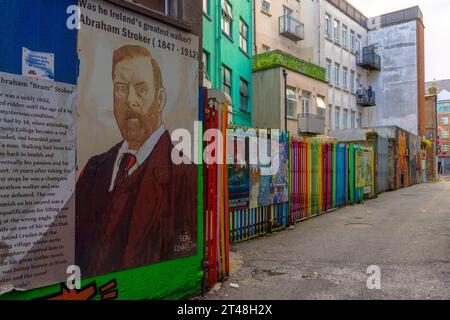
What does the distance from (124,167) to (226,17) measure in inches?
669

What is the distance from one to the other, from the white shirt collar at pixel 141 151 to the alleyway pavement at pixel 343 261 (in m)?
2.03

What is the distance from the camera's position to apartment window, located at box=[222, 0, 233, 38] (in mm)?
19109

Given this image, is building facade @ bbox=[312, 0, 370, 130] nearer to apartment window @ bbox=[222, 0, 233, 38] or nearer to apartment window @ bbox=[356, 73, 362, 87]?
apartment window @ bbox=[356, 73, 362, 87]

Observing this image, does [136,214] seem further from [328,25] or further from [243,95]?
[328,25]

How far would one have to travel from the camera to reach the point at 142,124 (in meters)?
4.34

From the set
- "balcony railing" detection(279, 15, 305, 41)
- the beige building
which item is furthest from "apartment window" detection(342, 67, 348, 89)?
"balcony railing" detection(279, 15, 305, 41)

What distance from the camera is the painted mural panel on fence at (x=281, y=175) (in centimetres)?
961

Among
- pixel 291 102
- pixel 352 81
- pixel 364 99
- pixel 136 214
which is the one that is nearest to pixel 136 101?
pixel 136 214

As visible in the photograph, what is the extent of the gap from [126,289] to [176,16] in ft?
10.9

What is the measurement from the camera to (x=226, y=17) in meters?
19.6

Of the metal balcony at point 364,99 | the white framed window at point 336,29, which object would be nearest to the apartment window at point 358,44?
the metal balcony at point 364,99

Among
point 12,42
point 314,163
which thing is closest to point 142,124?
point 12,42

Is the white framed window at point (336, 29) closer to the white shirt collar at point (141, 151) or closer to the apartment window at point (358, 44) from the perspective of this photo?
the apartment window at point (358, 44)
